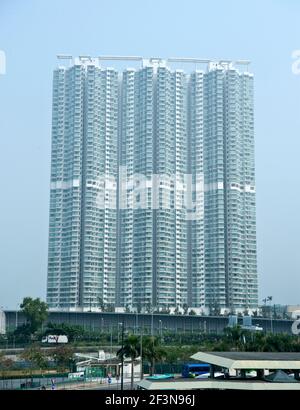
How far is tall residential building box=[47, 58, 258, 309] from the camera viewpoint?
17625 millimetres

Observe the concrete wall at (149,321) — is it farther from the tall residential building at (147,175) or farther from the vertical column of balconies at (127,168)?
the vertical column of balconies at (127,168)

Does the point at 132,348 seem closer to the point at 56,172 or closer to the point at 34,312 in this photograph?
the point at 34,312

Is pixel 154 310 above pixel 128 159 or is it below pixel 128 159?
below

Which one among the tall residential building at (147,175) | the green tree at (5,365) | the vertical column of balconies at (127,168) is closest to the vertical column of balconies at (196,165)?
the tall residential building at (147,175)

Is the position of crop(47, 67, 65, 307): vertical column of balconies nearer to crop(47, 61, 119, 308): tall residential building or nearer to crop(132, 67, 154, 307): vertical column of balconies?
crop(47, 61, 119, 308): tall residential building

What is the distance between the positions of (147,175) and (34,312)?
5.79 meters

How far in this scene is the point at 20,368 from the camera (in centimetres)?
1293

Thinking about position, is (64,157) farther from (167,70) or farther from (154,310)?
(154,310)

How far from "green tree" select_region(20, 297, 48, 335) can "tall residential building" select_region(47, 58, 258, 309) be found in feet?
1.74

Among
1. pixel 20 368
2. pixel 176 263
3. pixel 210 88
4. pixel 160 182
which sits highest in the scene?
pixel 210 88

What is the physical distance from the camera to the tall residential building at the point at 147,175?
17625 millimetres

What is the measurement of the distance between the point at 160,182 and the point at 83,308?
5.09 meters
